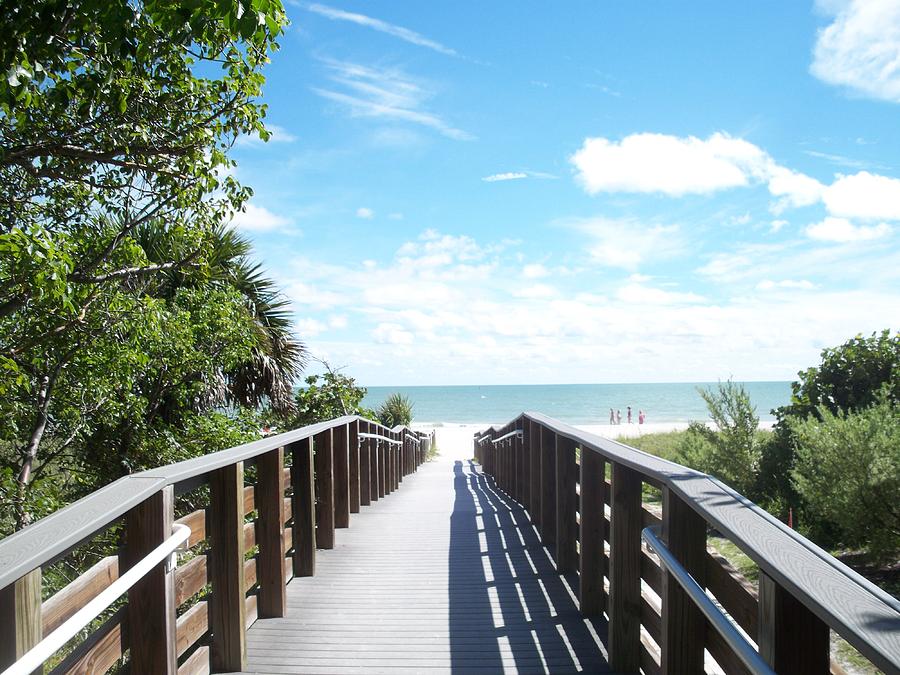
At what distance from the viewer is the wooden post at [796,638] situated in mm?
1454

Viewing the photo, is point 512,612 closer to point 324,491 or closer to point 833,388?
Answer: point 324,491

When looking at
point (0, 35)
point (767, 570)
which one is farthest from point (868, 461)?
point (0, 35)

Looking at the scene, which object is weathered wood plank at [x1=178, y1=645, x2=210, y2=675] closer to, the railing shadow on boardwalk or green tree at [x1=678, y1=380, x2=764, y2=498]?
the railing shadow on boardwalk

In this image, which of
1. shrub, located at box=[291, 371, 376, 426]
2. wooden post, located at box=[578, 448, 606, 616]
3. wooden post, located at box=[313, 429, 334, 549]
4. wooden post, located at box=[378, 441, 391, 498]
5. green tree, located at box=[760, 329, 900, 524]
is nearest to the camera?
wooden post, located at box=[578, 448, 606, 616]

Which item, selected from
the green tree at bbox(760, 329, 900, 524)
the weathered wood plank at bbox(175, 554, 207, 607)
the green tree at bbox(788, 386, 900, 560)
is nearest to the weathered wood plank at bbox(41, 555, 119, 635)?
the weathered wood plank at bbox(175, 554, 207, 607)

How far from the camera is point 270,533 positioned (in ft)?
11.9

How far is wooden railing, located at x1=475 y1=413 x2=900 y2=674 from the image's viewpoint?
1.21 m

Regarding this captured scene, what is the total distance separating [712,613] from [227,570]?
2.01 metres

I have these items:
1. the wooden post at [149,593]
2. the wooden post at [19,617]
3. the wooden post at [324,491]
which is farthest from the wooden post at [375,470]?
the wooden post at [19,617]

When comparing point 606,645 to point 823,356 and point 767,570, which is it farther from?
point 823,356

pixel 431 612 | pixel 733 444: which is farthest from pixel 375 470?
pixel 733 444

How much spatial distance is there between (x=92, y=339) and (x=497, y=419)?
67.4m

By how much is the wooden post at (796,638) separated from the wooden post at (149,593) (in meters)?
1.75

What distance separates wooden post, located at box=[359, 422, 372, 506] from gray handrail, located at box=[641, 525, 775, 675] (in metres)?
5.53
